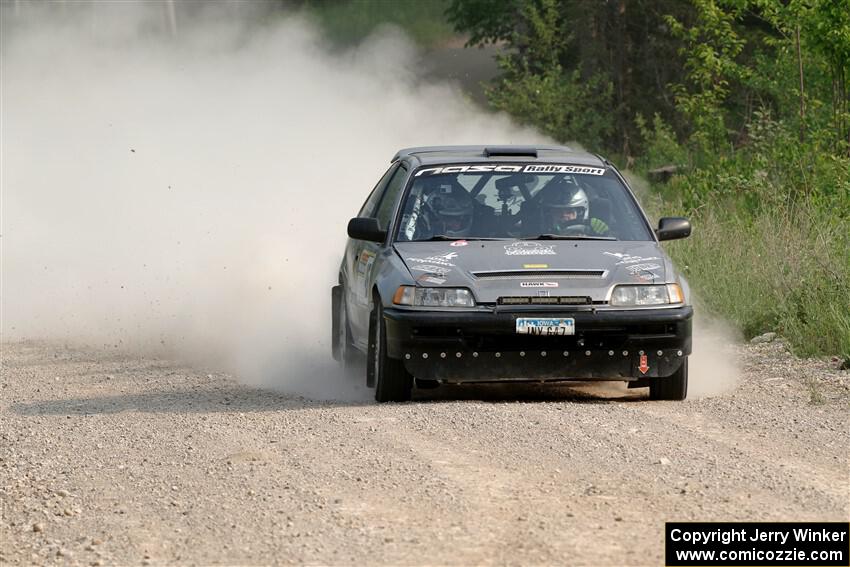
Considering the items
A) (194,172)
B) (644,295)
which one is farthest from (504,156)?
(194,172)

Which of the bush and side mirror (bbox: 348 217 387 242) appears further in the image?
the bush

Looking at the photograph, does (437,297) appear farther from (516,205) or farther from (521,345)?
(516,205)

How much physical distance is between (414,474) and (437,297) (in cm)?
210

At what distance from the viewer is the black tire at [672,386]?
1007 centimetres

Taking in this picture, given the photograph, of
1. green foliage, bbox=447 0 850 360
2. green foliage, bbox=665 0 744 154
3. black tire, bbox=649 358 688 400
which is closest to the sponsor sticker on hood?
black tire, bbox=649 358 688 400

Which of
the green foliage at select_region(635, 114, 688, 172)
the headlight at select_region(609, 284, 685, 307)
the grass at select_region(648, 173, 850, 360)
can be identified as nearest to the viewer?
the headlight at select_region(609, 284, 685, 307)

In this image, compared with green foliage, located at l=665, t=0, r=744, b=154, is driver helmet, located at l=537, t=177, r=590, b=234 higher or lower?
higher

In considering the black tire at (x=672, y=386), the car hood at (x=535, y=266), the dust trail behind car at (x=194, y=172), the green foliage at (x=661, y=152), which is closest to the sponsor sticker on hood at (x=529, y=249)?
the car hood at (x=535, y=266)

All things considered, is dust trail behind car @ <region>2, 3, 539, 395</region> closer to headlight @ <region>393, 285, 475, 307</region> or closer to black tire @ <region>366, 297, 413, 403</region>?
black tire @ <region>366, 297, 413, 403</region>

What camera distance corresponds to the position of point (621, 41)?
1444 inches

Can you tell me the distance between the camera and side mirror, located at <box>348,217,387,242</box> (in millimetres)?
10633

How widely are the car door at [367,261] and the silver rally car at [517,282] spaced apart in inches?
1.0

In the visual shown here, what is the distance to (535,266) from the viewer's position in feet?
32.6

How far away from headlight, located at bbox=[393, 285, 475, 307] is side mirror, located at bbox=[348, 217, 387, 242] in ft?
2.87
